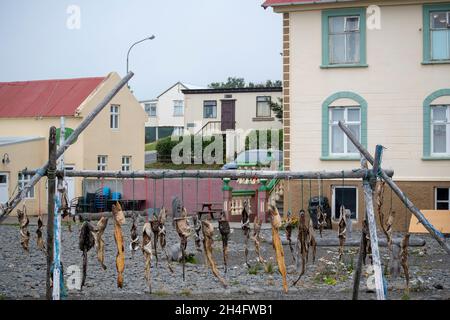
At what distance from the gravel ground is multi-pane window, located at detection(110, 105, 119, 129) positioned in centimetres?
1524

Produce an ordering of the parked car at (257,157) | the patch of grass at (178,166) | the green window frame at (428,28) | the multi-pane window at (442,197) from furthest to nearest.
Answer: the patch of grass at (178,166) < the parked car at (257,157) < the multi-pane window at (442,197) < the green window frame at (428,28)

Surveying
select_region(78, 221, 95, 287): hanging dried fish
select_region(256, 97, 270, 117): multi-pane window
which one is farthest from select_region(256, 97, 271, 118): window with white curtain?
select_region(78, 221, 95, 287): hanging dried fish

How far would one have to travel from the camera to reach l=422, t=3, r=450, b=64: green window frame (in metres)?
21.8

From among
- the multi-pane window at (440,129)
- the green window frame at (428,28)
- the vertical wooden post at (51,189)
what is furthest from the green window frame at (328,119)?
the vertical wooden post at (51,189)

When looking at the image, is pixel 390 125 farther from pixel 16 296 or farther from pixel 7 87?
pixel 7 87

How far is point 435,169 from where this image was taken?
2222cm

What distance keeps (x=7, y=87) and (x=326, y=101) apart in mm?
17134

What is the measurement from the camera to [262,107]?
47.2 meters

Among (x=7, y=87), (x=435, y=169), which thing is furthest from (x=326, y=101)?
(x=7, y=87)

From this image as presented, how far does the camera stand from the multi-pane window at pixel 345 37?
73.5 feet

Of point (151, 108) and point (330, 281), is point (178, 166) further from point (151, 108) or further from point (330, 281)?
point (330, 281)

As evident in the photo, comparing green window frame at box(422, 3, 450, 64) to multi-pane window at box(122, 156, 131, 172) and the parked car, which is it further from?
multi-pane window at box(122, 156, 131, 172)

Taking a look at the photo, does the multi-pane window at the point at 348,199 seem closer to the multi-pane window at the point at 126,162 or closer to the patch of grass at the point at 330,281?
the patch of grass at the point at 330,281

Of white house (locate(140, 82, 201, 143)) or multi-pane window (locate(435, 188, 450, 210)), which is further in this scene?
white house (locate(140, 82, 201, 143))
